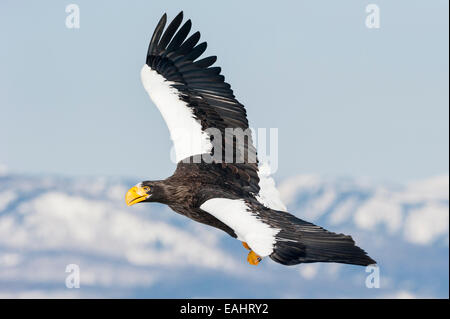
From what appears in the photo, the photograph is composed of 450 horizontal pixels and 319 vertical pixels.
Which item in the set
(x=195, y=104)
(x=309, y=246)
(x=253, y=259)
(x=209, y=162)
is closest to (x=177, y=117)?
(x=195, y=104)

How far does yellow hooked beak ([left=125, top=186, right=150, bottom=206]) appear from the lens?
12133 mm

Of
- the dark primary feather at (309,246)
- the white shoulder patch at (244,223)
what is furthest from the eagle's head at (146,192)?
the dark primary feather at (309,246)

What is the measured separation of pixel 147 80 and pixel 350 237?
4.94 m

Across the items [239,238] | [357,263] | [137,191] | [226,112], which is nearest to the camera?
[357,263]

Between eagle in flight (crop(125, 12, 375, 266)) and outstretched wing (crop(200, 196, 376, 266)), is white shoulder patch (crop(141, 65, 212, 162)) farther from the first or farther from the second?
outstretched wing (crop(200, 196, 376, 266))

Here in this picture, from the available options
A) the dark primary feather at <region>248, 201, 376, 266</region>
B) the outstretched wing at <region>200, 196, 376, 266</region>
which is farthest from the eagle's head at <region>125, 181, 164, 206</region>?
the dark primary feather at <region>248, 201, 376, 266</region>

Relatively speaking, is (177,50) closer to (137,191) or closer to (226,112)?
(226,112)

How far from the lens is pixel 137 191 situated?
483 inches

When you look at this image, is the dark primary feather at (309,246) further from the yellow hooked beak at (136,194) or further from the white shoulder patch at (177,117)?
the white shoulder patch at (177,117)

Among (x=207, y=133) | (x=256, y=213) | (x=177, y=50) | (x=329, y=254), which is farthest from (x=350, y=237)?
(x=177, y=50)

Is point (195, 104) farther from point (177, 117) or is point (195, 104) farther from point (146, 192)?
point (146, 192)

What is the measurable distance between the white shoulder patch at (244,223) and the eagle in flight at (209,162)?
1cm

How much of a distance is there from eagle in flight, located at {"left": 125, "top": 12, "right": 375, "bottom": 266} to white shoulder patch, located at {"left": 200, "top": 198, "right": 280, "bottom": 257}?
0.5 inches

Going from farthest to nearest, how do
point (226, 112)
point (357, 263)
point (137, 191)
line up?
point (226, 112)
point (137, 191)
point (357, 263)
